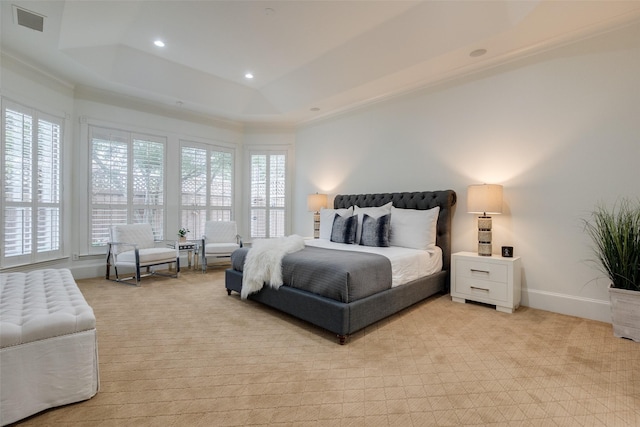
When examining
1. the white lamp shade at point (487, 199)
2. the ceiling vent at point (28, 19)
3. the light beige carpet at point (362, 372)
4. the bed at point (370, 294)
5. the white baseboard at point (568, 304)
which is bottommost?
the light beige carpet at point (362, 372)

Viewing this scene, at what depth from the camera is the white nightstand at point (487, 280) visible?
3.25 meters

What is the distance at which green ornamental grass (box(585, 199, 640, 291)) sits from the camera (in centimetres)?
258

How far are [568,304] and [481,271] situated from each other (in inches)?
35.0

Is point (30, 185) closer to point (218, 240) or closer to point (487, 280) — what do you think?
point (218, 240)

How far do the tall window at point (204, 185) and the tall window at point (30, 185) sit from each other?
186 cm

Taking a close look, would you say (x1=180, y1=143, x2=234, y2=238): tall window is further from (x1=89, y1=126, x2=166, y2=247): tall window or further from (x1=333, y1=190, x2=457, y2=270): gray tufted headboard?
(x1=333, y1=190, x2=457, y2=270): gray tufted headboard

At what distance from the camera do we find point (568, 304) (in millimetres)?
3207

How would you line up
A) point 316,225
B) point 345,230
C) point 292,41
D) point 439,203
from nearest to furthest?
1. point 292,41
2. point 439,203
3. point 345,230
4. point 316,225

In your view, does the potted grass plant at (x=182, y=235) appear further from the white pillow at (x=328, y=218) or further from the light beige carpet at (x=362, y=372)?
the white pillow at (x=328, y=218)

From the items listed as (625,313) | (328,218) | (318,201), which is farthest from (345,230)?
(625,313)

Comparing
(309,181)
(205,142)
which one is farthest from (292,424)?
(205,142)

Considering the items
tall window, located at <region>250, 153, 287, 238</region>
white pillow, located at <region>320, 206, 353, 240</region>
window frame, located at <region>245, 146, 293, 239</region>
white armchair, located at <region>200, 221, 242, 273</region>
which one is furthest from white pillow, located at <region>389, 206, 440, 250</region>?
tall window, located at <region>250, 153, 287, 238</region>

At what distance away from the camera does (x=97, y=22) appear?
3.38 metres

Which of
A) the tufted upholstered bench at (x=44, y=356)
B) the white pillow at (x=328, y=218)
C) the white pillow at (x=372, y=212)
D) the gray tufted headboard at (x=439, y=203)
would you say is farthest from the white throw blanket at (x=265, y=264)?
the gray tufted headboard at (x=439, y=203)
